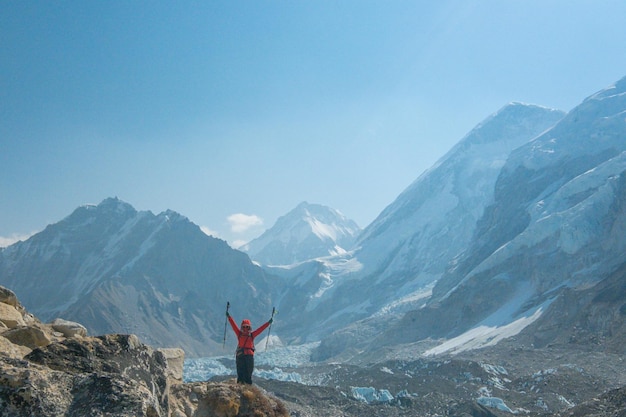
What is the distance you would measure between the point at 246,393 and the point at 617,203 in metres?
146

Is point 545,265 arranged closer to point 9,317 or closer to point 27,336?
point 9,317

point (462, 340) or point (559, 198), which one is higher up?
point (559, 198)

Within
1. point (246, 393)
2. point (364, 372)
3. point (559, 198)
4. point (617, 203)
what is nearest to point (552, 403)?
point (364, 372)

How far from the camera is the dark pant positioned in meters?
12.7

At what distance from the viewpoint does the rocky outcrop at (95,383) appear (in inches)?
208

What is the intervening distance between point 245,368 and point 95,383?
289 inches

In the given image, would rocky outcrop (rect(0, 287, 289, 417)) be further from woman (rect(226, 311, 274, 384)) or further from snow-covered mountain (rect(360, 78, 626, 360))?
snow-covered mountain (rect(360, 78, 626, 360))

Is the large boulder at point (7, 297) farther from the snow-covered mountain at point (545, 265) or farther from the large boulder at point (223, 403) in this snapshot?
the snow-covered mountain at point (545, 265)

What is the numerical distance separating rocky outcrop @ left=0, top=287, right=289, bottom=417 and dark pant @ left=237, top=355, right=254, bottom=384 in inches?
48.3

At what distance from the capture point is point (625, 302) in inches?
3656

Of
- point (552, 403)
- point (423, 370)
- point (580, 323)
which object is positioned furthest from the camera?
point (580, 323)

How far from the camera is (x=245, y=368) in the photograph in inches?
499

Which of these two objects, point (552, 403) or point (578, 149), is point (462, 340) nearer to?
point (552, 403)

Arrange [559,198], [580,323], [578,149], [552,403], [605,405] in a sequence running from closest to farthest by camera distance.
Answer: [605,405], [552,403], [580,323], [559,198], [578,149]
